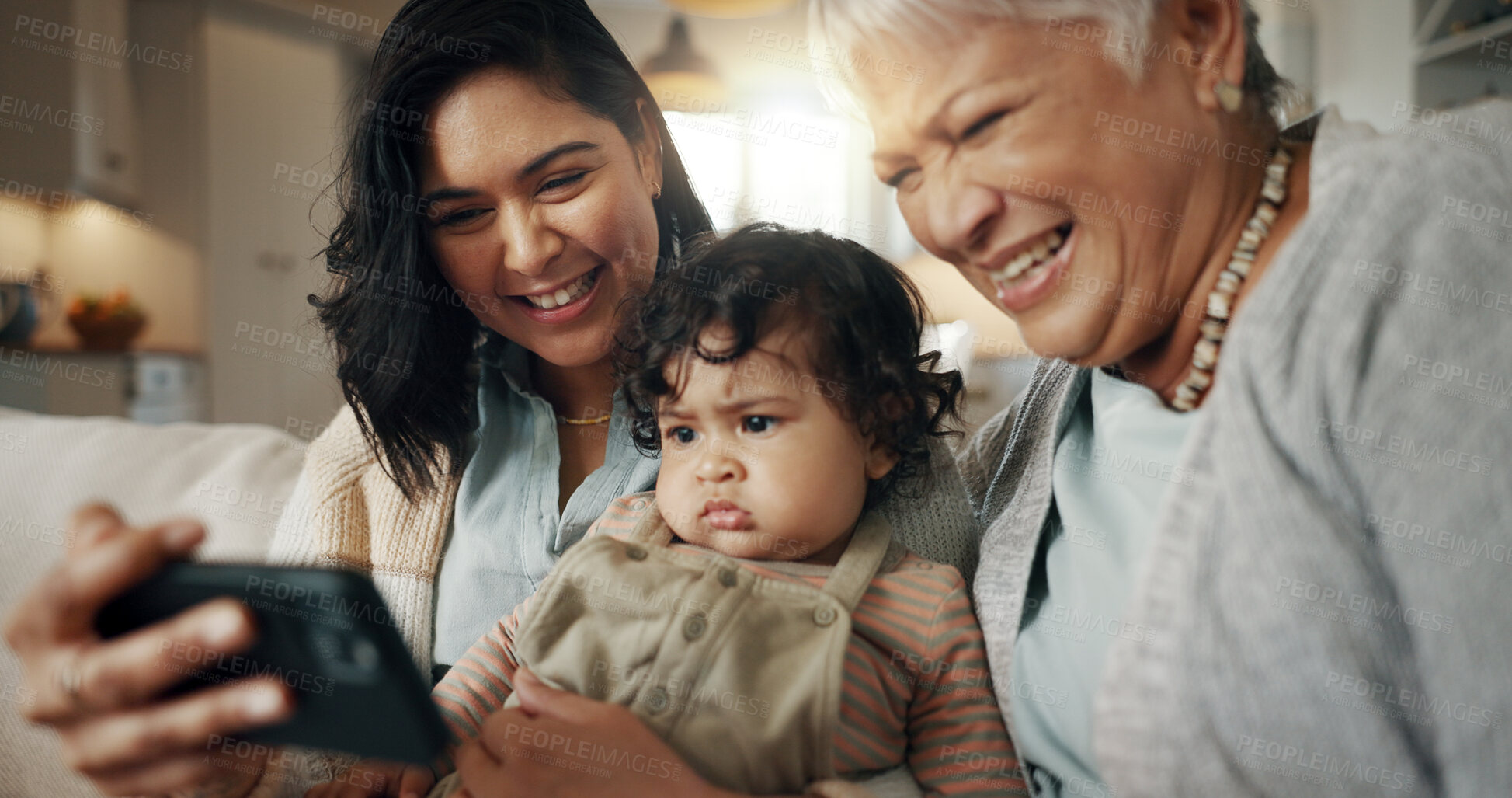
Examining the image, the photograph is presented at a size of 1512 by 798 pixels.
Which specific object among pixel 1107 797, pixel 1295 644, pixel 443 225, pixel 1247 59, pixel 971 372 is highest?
pixel 1247 59

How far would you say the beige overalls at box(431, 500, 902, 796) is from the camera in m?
0.49

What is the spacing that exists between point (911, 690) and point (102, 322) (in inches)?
63.7

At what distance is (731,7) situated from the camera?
733mm

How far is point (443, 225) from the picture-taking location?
0.64 m

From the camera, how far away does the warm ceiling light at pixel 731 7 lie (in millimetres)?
731

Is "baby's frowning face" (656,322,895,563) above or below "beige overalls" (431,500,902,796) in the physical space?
above

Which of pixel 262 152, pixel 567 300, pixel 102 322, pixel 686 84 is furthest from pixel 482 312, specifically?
pixel 262 152

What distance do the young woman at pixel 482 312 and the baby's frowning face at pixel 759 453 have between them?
0.11 meters

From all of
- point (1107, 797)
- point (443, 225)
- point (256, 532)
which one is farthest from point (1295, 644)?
point (256, 532)

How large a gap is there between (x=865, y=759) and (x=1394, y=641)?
0.29 meters

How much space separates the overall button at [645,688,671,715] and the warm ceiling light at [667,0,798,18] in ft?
1.84

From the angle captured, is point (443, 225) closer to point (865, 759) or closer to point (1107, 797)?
point (865, 759)

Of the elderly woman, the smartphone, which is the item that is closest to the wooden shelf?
the elderly woman

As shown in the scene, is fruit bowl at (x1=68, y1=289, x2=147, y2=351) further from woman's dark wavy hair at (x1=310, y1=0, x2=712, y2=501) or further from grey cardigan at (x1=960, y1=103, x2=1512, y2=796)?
grey cardigan at (x1=960, y1=103, x2=1512, y2=796)
